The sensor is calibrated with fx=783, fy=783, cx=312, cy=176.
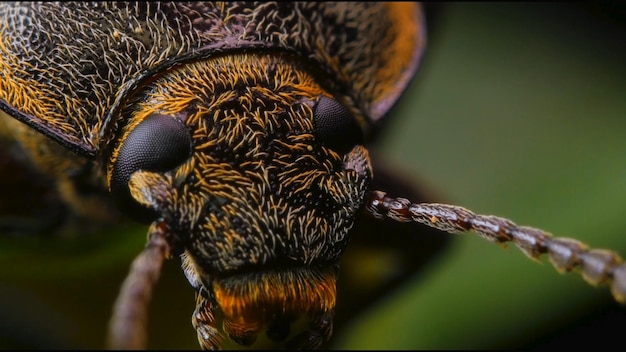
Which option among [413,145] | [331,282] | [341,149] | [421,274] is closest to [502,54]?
[413,145]

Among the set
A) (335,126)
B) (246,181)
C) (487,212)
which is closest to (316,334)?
(246,181)

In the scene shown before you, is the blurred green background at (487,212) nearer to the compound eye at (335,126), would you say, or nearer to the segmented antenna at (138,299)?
the segmented antenna at (138,299)

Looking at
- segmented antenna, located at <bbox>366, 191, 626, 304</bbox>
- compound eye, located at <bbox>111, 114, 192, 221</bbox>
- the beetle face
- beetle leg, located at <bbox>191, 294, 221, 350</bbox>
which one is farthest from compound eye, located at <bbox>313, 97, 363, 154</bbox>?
beetle leg, located at <bbox>191, 294, 221, 350</bbox>

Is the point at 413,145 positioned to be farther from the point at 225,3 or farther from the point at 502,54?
the point at 225,3

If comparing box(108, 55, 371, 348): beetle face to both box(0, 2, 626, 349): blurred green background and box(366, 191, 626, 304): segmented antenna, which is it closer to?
box(366, 191, 626, 304): segmented antenna

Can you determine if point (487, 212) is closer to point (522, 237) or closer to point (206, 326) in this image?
point (522, 237)

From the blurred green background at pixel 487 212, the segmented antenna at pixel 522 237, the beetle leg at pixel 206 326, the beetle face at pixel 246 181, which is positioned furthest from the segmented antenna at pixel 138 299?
the blurred green background at pixel 487 212
